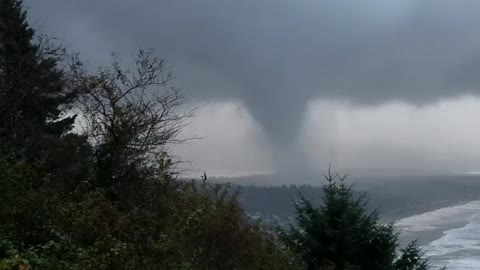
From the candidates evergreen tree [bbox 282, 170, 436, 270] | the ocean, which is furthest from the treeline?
the ocean

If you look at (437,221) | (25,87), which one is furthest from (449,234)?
(25,87)

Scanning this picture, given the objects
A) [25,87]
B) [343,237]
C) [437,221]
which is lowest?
[437,221]

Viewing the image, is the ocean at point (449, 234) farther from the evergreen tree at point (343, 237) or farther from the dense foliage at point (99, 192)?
the dense foliage at point (99, 192)

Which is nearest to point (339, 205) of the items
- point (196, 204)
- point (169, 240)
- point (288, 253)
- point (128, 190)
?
point (288, 253)

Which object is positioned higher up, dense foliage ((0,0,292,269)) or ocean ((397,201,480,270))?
dense foliage ((0,0,292,269))

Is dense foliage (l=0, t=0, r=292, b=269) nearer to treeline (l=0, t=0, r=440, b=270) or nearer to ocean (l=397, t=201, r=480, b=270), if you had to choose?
treeline (l=0, t=0, r=440, b=270)

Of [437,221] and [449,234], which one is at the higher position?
[437,221]

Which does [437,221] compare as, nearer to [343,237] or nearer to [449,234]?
[449,234]
